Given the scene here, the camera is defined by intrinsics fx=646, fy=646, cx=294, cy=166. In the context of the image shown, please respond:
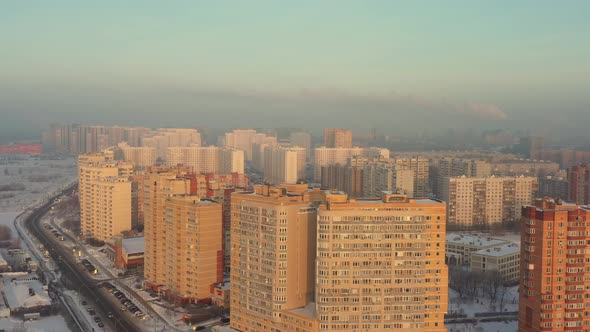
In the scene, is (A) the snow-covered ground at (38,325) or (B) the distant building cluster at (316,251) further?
(A) the snow-covered ground at (38,325)

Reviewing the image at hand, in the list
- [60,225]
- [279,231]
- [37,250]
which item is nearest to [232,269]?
[279,231]

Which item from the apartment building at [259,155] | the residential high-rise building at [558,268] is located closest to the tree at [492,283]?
the residential high-rise building at [558,268]

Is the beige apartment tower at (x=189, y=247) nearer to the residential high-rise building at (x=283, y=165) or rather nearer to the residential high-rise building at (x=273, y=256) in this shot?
the residential high-rise building at (x=273, y=256)

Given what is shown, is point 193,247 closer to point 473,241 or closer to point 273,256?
point 273,256

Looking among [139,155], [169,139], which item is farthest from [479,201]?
[169,139]

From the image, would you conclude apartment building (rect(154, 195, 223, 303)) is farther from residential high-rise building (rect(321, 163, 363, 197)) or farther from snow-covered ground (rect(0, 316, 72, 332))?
residential high-rise building (rect(321, 163, 363, 197))

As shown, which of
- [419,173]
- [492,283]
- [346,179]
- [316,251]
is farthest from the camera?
[346,179]
